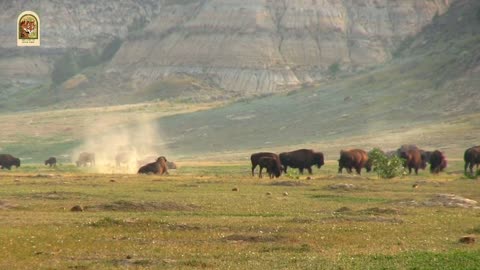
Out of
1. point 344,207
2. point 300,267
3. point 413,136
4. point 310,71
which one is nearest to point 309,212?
point 344,207

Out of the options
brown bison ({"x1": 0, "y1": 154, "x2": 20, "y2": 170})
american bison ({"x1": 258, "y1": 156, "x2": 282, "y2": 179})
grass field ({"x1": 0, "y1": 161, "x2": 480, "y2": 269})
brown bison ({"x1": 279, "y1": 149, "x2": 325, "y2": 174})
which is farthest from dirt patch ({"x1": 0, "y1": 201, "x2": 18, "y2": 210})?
brown bison ({"x1": 0, "y1": 154, "x2": 20, "y2": 170})

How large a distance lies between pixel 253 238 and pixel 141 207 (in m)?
10.9

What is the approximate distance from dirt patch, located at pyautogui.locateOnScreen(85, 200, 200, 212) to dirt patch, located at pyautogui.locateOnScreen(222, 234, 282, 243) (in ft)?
33.4

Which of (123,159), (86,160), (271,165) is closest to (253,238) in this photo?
(271,165)

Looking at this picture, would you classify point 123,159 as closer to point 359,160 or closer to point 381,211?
point 359,160

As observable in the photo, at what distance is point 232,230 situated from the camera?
33.0 metres

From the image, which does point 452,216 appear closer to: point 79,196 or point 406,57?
point 79,196

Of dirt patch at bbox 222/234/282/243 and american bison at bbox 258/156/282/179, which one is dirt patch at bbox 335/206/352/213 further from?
american bison at bbox 258/156/282/179

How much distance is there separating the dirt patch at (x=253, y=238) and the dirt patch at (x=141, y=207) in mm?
10182

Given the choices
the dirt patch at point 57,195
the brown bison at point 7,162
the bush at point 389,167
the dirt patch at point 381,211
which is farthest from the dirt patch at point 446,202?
the brown bison at point 7,162

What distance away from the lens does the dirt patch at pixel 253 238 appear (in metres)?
30.4

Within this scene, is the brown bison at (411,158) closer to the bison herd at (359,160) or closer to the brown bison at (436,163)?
the bison herd at (359,160)

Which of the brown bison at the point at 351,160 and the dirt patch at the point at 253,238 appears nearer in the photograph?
the dirt patch at the point at 253,238

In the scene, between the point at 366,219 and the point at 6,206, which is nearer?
the point at 366,219
